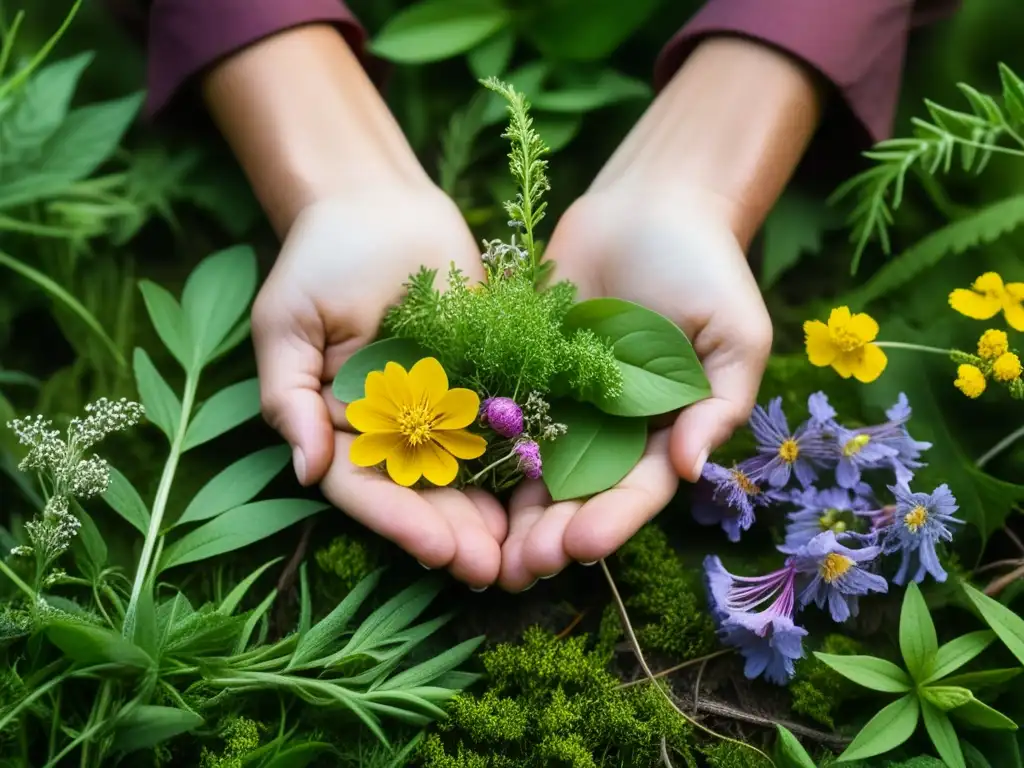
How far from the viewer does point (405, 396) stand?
0.82 m

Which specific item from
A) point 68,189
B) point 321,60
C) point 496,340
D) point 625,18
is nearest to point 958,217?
point 625,18

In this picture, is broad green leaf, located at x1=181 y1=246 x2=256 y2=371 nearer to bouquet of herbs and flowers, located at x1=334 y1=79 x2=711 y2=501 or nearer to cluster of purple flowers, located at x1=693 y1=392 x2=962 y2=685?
bouquet of herbs and flowers, located at x1=334 y1=79 x2=711 y2=501

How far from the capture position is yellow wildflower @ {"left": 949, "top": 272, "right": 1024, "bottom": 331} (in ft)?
2.89

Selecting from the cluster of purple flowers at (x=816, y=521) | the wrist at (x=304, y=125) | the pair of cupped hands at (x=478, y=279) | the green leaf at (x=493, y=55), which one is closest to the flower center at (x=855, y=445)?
the cluster of purple flowers at (x=816, y=521)

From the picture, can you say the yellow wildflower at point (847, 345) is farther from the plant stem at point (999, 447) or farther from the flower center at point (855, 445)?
the plant stem at point (999, 447)

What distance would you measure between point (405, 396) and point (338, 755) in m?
0.33

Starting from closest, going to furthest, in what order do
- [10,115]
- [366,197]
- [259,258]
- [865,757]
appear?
[865,757]
[366,197]
[10,115]
[259,258]

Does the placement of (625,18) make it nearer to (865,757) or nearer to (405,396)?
(405,396)

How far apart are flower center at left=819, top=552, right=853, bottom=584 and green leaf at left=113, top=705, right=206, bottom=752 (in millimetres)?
551

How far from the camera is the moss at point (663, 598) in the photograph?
86 cm

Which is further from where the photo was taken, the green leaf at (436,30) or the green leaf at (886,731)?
the green leaf at (436,30)

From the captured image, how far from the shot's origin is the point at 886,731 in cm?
75

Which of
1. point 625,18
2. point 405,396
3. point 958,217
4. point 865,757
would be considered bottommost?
point 865,757

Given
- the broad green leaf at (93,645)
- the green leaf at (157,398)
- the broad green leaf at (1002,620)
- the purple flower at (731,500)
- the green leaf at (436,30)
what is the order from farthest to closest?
1. the green leaf at (436,30)
2. the green leaf at (157,398)
3. the purple flower at (731,500)
4. the broad green leaf at (1002,620)
5. the broad green leaf at (93,645)
